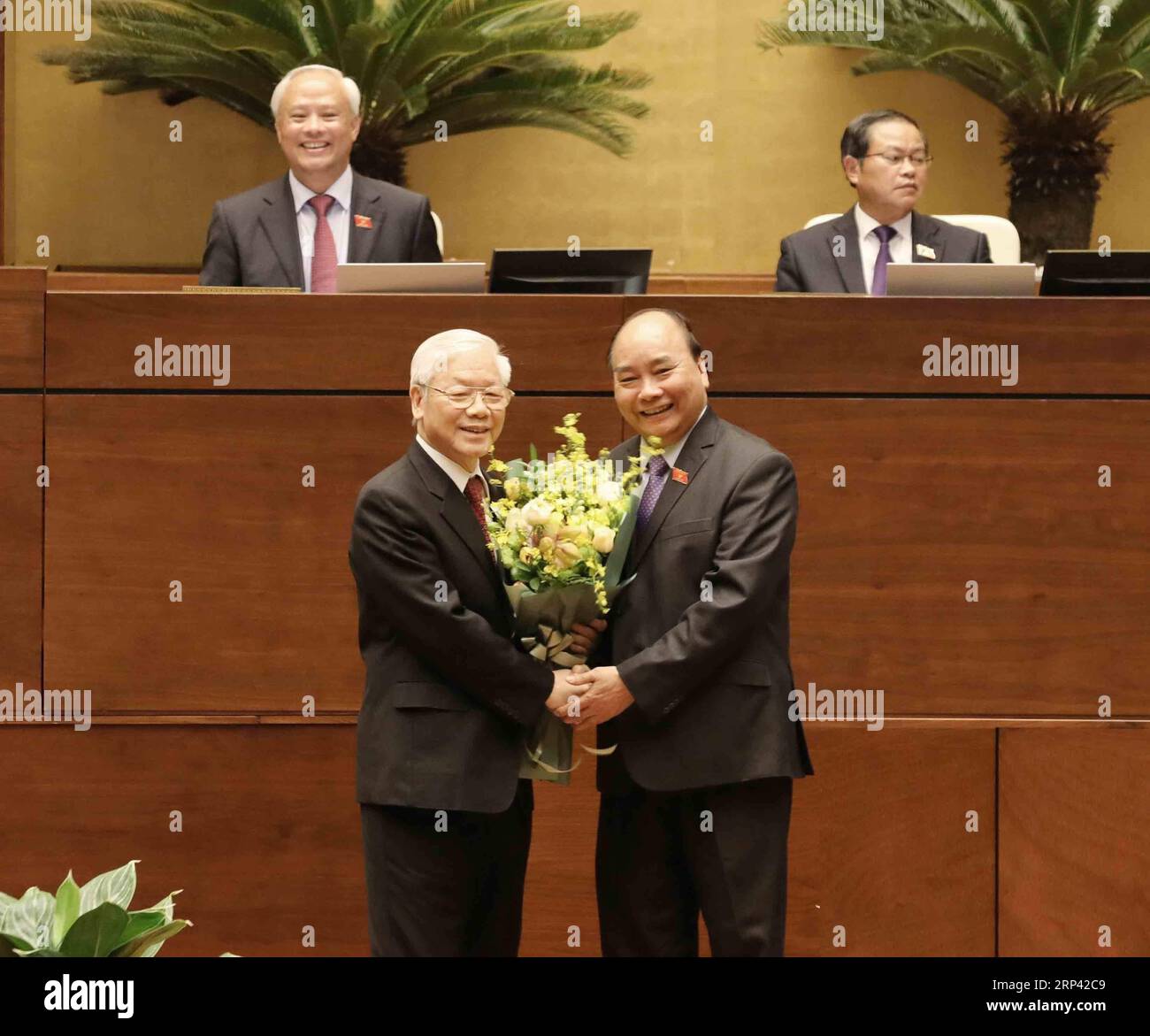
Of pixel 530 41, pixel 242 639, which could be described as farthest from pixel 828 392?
pixel 530 41

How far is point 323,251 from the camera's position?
554 centimetres

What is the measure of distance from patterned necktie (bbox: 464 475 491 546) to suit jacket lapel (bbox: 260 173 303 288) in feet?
5.57

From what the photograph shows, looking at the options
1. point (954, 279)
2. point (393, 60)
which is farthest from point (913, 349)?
point (393, 60)

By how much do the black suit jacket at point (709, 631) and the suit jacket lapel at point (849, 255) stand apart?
1835 millimetres

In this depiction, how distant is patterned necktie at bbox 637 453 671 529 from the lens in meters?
3.97

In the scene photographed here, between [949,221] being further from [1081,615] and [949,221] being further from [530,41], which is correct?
[530,41]

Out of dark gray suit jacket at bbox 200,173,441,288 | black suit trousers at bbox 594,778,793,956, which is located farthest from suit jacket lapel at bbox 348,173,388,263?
black suit trousers at bbox 594,778,793,956

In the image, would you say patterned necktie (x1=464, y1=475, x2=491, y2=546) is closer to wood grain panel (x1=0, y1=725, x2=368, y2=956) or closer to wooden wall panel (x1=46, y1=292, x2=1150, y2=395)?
wooden wall panel (x1=46, y1=292, x2=1150, y2=395)

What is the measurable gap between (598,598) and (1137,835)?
1.94 metres

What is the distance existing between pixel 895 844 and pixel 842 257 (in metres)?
1.97

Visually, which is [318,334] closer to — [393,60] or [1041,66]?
[393,60]

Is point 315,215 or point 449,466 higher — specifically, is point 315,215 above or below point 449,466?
above

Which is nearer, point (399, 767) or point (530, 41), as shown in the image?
point (399, 767)

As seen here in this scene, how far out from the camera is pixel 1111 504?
4.83 meters
